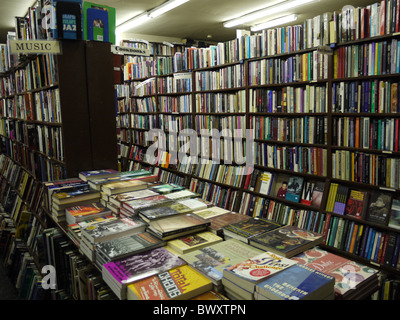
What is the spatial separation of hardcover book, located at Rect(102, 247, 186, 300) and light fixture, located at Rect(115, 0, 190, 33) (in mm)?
4399

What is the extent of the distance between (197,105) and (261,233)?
305cm

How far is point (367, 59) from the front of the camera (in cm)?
249

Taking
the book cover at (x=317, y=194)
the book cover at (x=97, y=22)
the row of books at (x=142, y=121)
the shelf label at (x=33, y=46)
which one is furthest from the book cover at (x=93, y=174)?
the row of books at (x=142, y=121)

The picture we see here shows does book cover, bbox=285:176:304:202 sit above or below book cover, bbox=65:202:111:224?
below

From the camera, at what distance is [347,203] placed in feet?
8.88

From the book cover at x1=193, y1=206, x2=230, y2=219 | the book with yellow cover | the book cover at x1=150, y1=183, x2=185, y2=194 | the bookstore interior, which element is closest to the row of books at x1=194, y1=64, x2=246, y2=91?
the bookstore interior

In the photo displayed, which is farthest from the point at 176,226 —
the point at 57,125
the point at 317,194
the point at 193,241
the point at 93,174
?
the point at 317,194

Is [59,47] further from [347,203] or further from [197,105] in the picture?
[347,203]

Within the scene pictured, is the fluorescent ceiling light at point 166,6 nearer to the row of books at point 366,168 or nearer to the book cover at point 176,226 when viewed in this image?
the row of books at point 366,168

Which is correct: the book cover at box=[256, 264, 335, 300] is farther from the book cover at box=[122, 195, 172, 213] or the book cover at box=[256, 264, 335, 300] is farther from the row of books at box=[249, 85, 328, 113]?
the row of books at box=[249, 85, 328, 113]

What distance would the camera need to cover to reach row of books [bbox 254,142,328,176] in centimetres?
291

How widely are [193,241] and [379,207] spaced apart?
1.82 m

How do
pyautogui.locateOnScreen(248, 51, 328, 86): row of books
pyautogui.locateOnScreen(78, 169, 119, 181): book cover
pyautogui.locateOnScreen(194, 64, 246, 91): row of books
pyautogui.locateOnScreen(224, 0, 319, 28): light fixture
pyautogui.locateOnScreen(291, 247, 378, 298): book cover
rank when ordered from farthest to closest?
pyautogui.locateOnScreen(224, 0, 319, 28): light fixture
pyautogui.locateOnScreen(194, 64, 246, 91): row of books
pyautogui.locateOnScreen(248, 51, 328, 86): row of books
pyautogui.locateOnScreen(78, 169, 119, 181): book cover
pyautogui.locateOnScreen(291, 247, 378, 298): book cover
